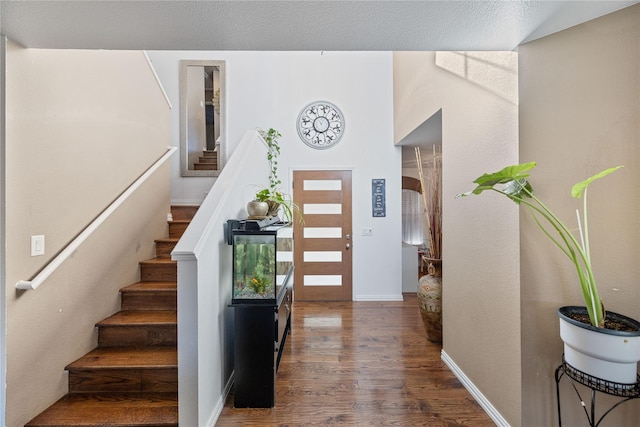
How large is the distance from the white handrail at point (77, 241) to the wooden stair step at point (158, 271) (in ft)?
2.16

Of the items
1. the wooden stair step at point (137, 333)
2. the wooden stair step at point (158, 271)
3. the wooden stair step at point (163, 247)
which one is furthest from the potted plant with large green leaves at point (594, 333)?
the wooden stair step at point (163, 247)

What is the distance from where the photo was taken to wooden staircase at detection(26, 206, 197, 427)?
5.78 ft

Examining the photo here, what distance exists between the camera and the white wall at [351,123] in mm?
4473

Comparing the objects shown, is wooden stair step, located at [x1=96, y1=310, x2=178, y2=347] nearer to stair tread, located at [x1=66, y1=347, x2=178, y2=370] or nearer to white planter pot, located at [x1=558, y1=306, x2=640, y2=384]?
stair tread, located at [x1=66, y1=347, x2=178, y2=370]

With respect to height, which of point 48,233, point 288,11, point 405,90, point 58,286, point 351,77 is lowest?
point 58,286

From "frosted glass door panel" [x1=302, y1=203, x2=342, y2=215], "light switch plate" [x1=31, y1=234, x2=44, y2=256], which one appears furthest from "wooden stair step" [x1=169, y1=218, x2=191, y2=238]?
"frosted glass door panel" [x1=302, y1=203, x2=342, y2=215]

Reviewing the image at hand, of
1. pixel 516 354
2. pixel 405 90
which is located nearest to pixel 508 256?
pixel 516 354

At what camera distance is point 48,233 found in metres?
1.84

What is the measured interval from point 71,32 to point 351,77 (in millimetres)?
3641

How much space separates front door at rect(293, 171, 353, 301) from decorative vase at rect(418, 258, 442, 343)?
1552 millimetres

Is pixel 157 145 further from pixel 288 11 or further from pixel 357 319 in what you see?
pixel 357 319

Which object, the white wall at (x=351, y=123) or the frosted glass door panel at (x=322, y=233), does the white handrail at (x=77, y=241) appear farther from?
the frosted glass door panel at (x=322, y=233)

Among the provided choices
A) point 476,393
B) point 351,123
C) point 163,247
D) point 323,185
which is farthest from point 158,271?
point 351,123

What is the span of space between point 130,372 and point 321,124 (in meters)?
3.73
